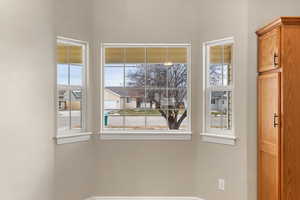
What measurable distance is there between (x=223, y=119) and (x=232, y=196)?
3.15ft

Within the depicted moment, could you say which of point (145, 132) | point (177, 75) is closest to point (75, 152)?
point (145, 132)

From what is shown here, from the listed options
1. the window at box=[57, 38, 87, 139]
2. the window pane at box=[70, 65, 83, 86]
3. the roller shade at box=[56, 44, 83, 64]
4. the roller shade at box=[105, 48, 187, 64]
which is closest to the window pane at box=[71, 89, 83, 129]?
the window at box=[57, 38, 87, 139]

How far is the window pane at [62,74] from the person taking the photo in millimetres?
4042

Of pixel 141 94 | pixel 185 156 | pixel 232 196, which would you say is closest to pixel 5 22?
pixel 141 94

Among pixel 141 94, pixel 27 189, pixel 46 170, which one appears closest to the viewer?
pixel 27 189

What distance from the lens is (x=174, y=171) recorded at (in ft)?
14.5

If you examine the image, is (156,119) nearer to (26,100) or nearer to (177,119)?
(177,119)

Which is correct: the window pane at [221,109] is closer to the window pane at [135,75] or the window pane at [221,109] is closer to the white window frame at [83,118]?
the window pane at [135,75]

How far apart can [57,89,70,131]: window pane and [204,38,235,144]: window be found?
6.01 feet

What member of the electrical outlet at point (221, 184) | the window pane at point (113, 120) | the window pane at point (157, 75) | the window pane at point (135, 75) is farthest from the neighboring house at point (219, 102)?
the window pane at point (113, 120)

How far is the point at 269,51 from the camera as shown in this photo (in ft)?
10.9

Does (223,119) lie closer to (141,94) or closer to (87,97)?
(141,94)

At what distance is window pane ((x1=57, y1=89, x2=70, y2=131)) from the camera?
4.07m

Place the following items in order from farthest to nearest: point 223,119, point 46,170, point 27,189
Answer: point 223,119
point 46,170
point 27,189
